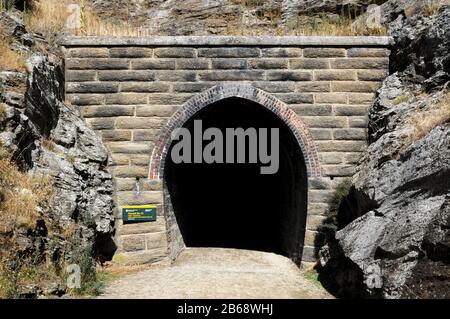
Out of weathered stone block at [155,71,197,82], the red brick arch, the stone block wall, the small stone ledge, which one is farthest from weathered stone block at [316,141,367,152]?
weathered stone block at [155,71,197,82]

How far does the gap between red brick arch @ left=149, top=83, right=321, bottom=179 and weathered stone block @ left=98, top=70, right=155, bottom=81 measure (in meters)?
1.04

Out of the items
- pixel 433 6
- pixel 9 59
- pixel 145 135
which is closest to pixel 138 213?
pixel 145 135

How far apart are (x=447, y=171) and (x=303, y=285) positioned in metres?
3.26

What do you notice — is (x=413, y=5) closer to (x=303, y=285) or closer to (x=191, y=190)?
(x=303, y=285)

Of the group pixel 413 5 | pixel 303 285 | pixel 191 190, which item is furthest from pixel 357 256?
pixel 191 190

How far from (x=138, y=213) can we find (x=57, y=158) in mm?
1957

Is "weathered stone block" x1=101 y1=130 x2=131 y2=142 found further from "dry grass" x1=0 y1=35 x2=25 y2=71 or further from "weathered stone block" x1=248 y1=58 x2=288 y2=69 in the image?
"weathered stone block" x1=248 y1=58 x2=288 y2=69

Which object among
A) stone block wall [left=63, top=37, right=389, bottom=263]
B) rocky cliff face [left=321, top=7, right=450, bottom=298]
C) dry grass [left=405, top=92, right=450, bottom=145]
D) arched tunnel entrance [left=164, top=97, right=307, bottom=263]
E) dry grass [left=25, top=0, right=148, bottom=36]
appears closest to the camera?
rocky cliff face [left=321, top=7, right=450, bottom=298]

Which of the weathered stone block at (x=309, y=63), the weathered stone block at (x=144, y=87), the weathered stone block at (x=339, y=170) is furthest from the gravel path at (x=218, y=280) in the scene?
the weathered stone block at (x=309, y=63)

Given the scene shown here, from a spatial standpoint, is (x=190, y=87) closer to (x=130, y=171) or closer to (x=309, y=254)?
(x=130, y=171)

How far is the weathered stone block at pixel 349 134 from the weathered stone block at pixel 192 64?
311 centimetres

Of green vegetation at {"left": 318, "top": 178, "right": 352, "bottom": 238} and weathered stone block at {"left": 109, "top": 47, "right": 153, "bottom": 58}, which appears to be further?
weathered stone block at {"left": 109, "top": 47, "right": 153, "bottom": 58}

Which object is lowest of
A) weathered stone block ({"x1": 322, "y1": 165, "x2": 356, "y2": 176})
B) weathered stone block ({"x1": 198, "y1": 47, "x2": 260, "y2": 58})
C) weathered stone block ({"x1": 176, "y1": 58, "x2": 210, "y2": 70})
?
weathered stone block ({"x1": 322, "y1": 165, "x2": 356, "y2": 176})

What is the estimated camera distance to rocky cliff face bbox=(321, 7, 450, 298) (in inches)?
217
